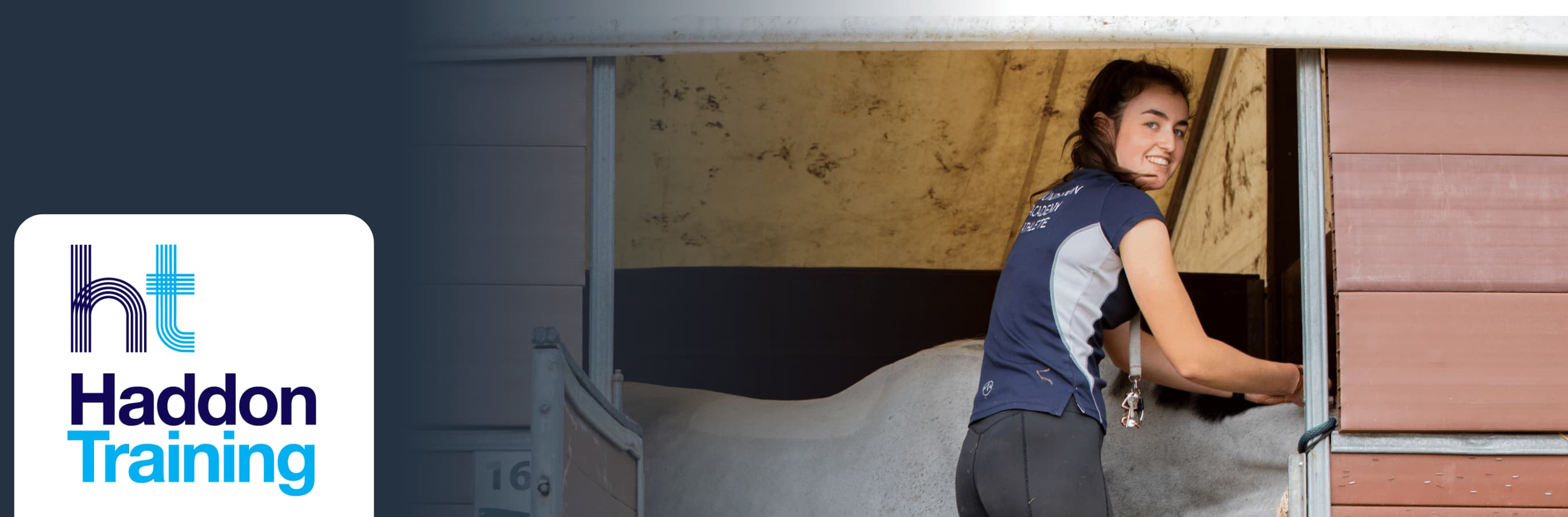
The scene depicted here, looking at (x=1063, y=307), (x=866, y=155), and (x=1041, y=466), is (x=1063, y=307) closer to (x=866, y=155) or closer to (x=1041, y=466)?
(x=1041, y=466)

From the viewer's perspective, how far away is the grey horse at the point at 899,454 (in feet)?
8.68

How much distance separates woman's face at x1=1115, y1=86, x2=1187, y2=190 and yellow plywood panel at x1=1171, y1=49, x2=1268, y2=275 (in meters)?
1.97

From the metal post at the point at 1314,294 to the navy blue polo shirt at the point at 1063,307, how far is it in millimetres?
386

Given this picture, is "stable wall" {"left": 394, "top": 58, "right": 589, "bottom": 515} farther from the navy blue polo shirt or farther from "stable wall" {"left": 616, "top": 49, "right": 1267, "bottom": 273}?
A: "stable wall" {"left": 616, "top": 49, "right": 1267, "bottom": 273}

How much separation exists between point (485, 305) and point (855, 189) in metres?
2.44

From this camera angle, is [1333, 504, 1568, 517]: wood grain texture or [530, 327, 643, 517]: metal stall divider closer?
[530, 327, 643, 517]: metal stall divider

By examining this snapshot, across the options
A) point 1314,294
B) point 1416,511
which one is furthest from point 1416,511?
point 1314,294

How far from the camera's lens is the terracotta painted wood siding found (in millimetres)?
2279

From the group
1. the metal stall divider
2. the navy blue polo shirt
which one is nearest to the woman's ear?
the navy blue polo shirt

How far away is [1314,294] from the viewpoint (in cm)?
231

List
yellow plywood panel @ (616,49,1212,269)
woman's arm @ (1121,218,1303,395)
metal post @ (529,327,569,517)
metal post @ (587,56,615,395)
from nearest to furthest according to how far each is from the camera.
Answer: metal post @ (529,327,569,517) → woman's arm @ (1121,218,1303,395) → metal post @ (587,56,615,395) → yellow plywood panel @ (616,49,1212,269)

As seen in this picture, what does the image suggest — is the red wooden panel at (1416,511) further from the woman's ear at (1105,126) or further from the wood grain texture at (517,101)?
the wood grain texture at (517,101)

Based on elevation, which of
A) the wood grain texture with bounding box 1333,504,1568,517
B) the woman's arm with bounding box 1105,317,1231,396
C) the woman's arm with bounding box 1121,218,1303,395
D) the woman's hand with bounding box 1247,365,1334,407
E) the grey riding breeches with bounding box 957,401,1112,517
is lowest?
the wood grain texture with bounding box 1333,504,1568,517

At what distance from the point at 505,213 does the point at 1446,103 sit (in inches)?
62.7
